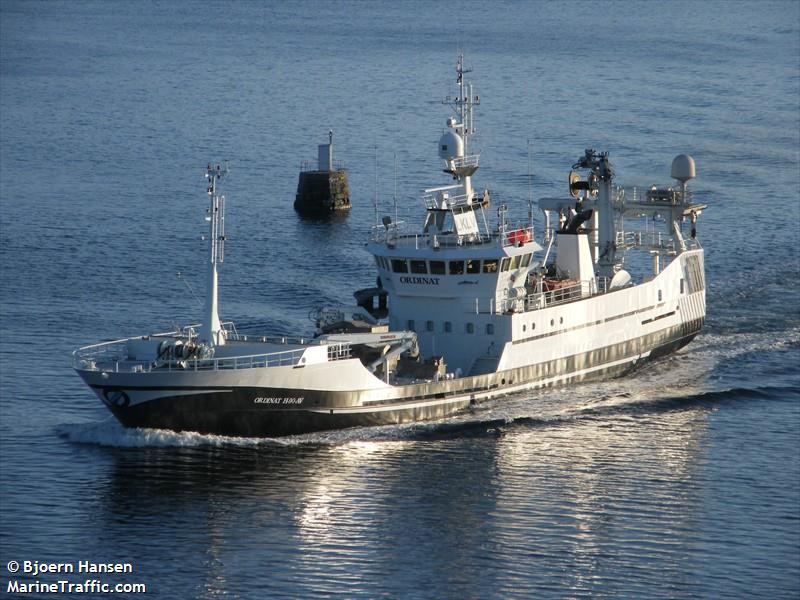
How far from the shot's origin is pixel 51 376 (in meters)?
55.7

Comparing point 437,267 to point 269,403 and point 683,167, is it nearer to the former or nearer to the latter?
point 269,403

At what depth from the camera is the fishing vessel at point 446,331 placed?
48.0 m

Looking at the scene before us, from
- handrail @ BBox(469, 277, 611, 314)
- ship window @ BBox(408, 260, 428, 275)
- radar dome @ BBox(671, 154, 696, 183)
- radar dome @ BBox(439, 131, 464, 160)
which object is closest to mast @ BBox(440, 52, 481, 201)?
radar dome @ BBox(439, 131, 464, 160)

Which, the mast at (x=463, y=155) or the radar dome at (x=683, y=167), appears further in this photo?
the radar dome at (x=683, y=167)

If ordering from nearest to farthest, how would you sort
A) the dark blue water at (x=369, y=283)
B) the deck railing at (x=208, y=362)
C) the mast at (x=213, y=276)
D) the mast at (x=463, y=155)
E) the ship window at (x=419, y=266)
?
1. the dark blue water at (x=369, y=283)
2. the deck railing at (x=208, y=362)
3. the mast at (x=213, y=276)
4. the ship window at (x=419, y=266)
5. the mast at (x=463, y=155)

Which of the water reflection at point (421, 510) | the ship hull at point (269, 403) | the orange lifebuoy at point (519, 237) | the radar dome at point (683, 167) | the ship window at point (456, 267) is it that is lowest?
the water reflection at point (421, 510)

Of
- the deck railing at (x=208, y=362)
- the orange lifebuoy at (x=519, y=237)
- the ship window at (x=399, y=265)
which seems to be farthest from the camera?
the orange lifebuoy at (x=519, y=237)

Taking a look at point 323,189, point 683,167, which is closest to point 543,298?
point 683,167

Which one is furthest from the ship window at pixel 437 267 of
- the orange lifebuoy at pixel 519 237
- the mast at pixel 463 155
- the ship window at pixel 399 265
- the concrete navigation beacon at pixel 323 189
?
the concrete navigation beacon at pixel 323 189

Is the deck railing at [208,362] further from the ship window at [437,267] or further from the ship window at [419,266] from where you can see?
the ship window at [437,267]

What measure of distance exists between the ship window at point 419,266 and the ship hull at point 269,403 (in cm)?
413

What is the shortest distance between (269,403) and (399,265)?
8.34 meters

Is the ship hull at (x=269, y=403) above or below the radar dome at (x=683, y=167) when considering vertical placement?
below

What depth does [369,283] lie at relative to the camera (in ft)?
240
